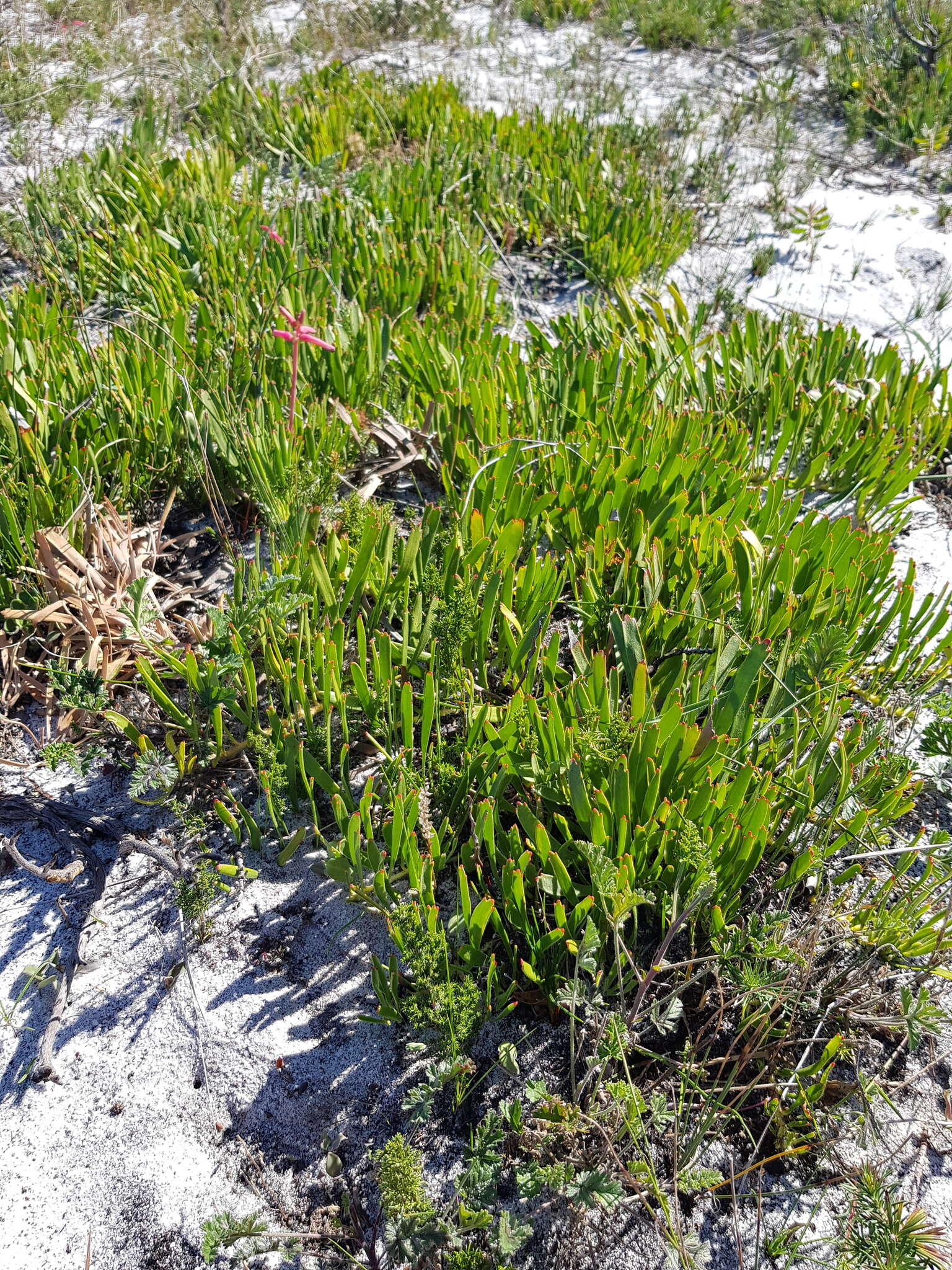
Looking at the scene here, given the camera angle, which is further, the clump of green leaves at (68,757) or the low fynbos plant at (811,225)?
the low fynbos plant at (811,225)

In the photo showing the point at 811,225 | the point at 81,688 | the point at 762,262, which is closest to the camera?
the point at 81,688

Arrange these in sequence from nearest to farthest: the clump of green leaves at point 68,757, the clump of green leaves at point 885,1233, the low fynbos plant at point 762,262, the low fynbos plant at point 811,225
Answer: the clump of green leaves at point 885,1233 → the clump of green leaves at point 68,757 → the low fynbos plant at point 762,262 → the low fynbos plant at point 811,225

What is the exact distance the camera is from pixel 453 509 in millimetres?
2637

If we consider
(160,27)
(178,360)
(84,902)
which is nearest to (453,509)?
(178,360)

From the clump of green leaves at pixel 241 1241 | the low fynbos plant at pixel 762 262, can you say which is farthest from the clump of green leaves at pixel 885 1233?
the low fynbos plant at pixel 762 262

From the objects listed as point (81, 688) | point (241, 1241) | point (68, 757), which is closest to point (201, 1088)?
point (241, 1241)

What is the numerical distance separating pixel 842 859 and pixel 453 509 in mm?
1511

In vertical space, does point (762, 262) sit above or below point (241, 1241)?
above

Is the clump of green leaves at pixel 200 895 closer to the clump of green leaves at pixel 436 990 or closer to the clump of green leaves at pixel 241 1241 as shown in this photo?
the clump of green leaves at pixel 436 990

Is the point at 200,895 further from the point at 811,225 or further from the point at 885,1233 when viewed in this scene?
the point at 811,225

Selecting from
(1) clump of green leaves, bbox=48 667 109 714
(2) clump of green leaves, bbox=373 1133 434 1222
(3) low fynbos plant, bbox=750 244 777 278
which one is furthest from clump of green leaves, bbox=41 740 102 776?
(3) low fynbos plant, bbox=750 244 777 278

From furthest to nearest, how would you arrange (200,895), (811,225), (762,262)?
(811,225) → (762,262) → (200,895)

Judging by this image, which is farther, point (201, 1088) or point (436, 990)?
point (201, 1088)

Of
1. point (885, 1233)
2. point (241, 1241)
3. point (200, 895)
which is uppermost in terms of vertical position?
point (200, 895)
